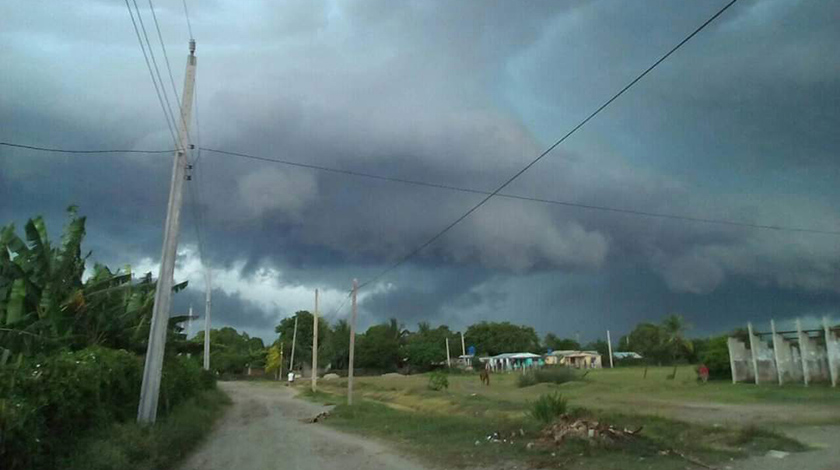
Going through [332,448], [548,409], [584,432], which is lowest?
[332,448]

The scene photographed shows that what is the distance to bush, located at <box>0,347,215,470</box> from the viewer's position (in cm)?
939

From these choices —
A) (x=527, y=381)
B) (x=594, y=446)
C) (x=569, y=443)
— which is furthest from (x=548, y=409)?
(x=527, y=381)

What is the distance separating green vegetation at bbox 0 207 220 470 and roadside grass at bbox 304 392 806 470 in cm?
752

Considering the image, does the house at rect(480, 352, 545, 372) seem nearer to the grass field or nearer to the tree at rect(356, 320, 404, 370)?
the tree at rect(356, 320, 404, 370)

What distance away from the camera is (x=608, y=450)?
15133 mm

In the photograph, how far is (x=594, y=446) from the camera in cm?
1524

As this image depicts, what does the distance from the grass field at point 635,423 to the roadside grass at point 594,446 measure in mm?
22

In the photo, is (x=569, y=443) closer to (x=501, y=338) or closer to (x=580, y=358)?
(x=580, y=358)

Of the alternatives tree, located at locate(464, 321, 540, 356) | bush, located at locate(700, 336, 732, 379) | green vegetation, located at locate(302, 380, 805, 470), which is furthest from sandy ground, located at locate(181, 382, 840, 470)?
tree, located at locate(464, 321, 540, 356)

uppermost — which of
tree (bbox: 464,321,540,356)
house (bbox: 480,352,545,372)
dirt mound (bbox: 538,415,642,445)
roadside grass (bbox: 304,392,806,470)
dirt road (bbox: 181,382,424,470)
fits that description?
tree (bbox: 464,321,540,356)

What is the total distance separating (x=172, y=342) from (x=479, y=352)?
98.6m

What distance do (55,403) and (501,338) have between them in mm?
114996

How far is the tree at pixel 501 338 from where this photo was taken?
123 m

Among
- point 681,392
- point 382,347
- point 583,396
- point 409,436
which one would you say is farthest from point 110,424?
point 382,347
